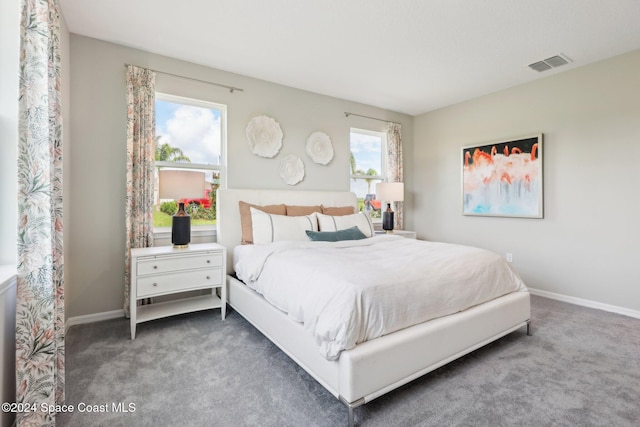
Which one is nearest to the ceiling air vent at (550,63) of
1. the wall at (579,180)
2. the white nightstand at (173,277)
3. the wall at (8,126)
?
the wall at (579,180)

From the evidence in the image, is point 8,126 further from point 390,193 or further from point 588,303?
point 588,303

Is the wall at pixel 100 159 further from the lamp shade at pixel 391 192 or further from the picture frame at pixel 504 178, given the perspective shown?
the picture frame at pixel 504 178

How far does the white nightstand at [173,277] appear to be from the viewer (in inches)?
96.7

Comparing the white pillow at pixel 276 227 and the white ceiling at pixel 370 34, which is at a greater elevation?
the white ceiling at pixel 370 34

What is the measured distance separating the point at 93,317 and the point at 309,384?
2262mm

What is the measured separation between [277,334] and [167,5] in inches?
105

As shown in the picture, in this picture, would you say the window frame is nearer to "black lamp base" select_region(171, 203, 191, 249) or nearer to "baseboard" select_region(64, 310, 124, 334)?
"black lamp base" select_region(171, 203, 191, 249)

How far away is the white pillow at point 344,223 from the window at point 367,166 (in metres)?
1.13

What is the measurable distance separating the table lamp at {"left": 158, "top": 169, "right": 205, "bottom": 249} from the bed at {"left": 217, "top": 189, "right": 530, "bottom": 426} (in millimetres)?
652

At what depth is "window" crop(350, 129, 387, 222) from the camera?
185 inches

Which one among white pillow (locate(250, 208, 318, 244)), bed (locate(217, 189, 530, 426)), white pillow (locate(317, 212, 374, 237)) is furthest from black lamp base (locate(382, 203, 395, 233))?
bed (locate(217, 189, 530, 426))

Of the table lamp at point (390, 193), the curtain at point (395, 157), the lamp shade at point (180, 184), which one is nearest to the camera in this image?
the lamp shade at point (180, 184)

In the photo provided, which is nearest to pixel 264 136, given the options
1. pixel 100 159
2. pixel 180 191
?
pixel 180 191

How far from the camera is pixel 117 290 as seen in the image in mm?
2891
